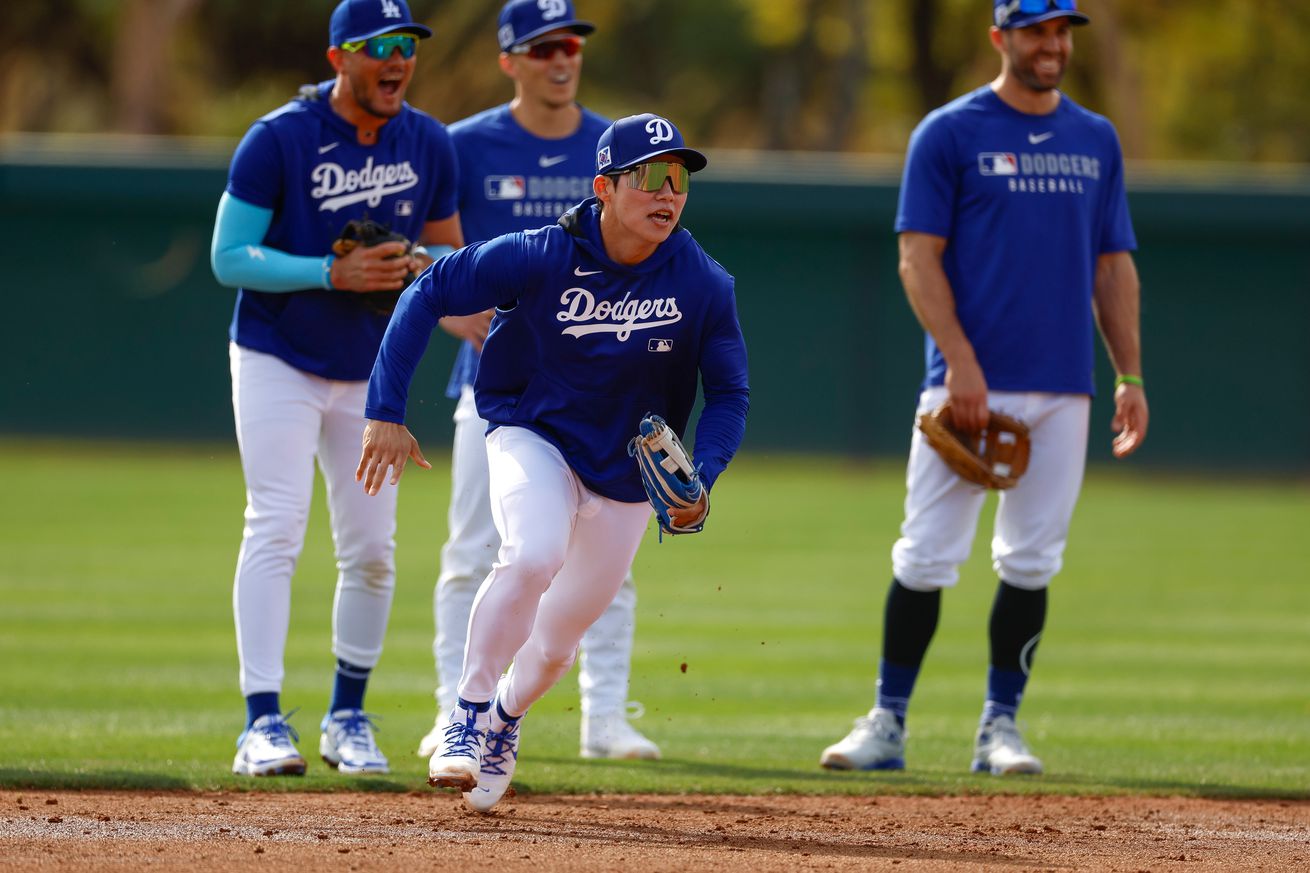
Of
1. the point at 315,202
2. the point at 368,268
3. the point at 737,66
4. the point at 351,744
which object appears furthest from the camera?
the point at 737,66

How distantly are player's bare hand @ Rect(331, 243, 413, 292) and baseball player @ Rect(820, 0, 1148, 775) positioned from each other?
69.9 inches

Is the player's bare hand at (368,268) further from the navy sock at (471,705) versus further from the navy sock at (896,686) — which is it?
the navy sock at (896,686)

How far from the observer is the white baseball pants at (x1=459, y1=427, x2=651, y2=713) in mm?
5031

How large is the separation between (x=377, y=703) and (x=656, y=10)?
38.4 metres

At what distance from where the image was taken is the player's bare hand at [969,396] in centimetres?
618

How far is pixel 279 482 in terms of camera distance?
5.86 meters

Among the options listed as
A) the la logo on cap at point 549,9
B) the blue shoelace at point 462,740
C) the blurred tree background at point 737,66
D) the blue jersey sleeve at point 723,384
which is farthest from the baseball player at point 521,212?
the blurred tree background at point 737,66

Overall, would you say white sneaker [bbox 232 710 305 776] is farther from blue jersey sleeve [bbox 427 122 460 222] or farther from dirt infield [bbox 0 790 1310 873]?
blue jersey sleeve [bbox 427 122 460 222]

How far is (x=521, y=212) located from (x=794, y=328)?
1603 centimetres

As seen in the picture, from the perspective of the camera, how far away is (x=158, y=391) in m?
22.4

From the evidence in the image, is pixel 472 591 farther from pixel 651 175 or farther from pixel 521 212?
pixel 651 175

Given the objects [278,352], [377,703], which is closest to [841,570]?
[377,703]

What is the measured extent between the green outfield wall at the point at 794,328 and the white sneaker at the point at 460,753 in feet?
55.7

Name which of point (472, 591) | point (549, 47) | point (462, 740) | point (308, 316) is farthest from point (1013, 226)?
point (462, 740)
